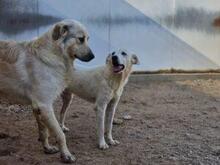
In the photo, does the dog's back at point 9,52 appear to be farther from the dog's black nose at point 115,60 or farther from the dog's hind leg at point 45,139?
the dog's black nose at point 115,60

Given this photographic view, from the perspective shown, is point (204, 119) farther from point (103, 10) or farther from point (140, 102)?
point (103, 10)

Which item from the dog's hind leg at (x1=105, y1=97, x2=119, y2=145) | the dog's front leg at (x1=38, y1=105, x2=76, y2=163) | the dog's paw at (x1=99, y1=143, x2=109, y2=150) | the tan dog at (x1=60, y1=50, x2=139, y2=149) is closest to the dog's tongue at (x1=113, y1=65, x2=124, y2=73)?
the tan dog at (x1=60, y1=50, x2=139, y2=149)

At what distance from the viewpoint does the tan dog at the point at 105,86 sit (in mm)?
4770

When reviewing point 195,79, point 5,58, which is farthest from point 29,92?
point 195,79

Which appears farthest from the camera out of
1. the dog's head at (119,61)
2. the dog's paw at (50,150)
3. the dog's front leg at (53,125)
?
the dog's head at (119,61)

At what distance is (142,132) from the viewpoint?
17.2 feet

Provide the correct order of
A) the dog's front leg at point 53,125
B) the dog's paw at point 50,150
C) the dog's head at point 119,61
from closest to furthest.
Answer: the dog's front leg at point 53,125, the dog's paw at point 50,150, the dog's head at point 119,61

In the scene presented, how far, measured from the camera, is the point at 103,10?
301 inches

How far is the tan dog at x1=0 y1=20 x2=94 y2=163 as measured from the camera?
4.27 m

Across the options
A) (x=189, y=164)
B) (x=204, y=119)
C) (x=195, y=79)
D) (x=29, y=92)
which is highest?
(x=29, y=92)

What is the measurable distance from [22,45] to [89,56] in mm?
665

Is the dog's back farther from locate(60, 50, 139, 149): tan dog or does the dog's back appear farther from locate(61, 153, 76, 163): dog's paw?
locate(61, 153, 76, 163): dog's paw

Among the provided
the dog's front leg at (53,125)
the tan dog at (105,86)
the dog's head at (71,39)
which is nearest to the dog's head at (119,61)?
the tan dog at (105,86)

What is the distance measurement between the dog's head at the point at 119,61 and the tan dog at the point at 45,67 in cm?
52
